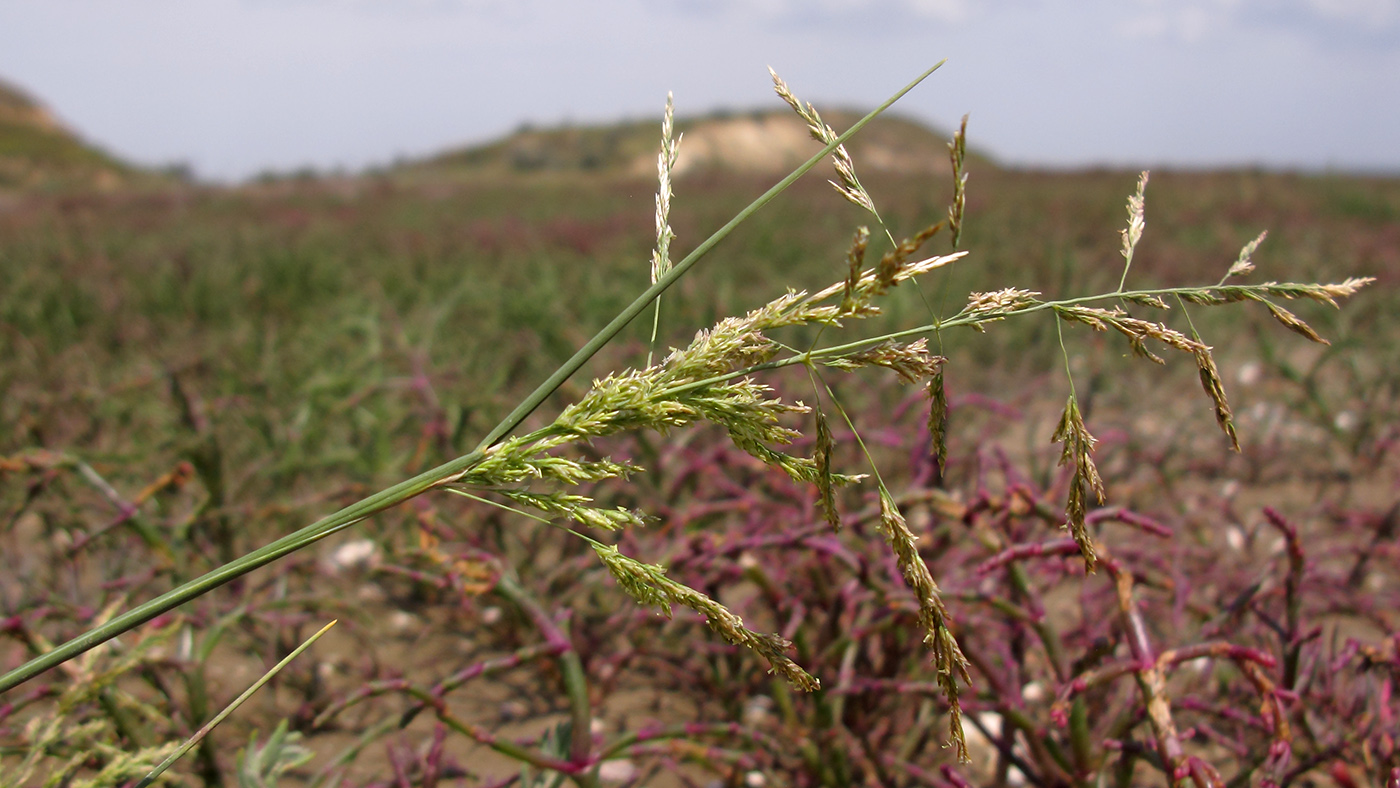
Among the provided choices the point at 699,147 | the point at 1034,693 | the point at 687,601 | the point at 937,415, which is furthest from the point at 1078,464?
the point at 699,147

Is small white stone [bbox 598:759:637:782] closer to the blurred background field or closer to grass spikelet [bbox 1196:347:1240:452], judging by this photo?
the blurred background field

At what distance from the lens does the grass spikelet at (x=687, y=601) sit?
1.81ft

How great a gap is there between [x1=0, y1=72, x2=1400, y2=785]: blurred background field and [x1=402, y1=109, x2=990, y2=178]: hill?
24.9 m

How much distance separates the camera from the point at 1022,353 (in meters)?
4.37

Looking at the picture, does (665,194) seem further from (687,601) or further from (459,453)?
(459,453)

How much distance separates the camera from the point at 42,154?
36625 millimetres

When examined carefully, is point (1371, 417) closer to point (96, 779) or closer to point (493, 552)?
point (493, 552)

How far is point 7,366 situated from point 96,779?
3.06 m

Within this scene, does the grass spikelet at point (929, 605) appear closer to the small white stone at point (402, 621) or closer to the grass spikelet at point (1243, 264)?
the grass spikelet at point (1243, 264)

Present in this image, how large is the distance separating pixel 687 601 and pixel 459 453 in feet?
5.74

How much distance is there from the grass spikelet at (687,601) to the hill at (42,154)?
92.3 feet

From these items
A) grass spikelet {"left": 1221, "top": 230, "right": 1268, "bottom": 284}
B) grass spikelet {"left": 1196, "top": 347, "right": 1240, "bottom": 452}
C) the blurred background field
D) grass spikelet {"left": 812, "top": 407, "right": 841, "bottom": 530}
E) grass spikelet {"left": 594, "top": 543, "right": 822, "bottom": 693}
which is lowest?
the blurred background field

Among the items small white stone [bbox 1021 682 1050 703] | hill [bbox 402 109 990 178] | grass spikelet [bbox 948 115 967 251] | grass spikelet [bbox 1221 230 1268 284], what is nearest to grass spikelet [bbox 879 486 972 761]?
grass spikelet [bbox 948 115 967 251]

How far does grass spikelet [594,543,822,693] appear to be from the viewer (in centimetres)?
55
